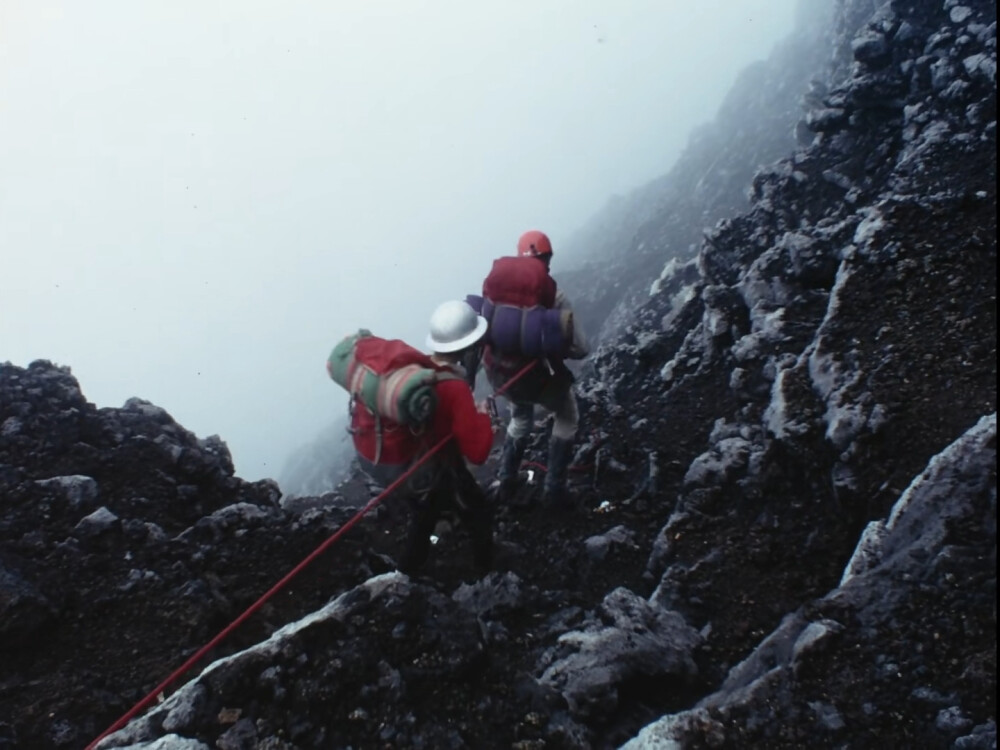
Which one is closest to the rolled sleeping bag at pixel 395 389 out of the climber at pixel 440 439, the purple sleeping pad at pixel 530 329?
the climber at pixel 440 439

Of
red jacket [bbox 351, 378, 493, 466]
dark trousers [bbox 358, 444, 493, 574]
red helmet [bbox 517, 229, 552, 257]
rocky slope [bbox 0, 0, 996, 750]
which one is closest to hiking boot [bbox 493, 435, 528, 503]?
rocky slope [bbox 0, 0, 996, 750]

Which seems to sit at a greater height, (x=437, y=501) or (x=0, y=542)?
(x=0, y=542)

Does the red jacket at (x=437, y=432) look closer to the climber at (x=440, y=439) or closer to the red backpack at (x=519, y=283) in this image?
the climber at (x=440, y=439)

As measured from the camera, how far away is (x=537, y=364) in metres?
7.96

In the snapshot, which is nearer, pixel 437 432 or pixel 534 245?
pixel 437 432

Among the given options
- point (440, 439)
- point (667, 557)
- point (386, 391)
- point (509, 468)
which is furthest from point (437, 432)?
point (509, 468)

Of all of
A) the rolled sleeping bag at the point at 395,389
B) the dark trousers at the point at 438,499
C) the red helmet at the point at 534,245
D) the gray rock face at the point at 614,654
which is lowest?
the gray rock face at the point at 614,654

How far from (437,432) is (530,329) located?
76.6 inches

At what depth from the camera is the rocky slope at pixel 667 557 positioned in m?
4.66

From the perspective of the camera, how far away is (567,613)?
6746mm

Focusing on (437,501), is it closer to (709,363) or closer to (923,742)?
(923,742)

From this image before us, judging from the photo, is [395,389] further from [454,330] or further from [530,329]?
[530,329]

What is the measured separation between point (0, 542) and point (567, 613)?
22.5ft

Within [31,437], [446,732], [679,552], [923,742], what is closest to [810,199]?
[679,552]
